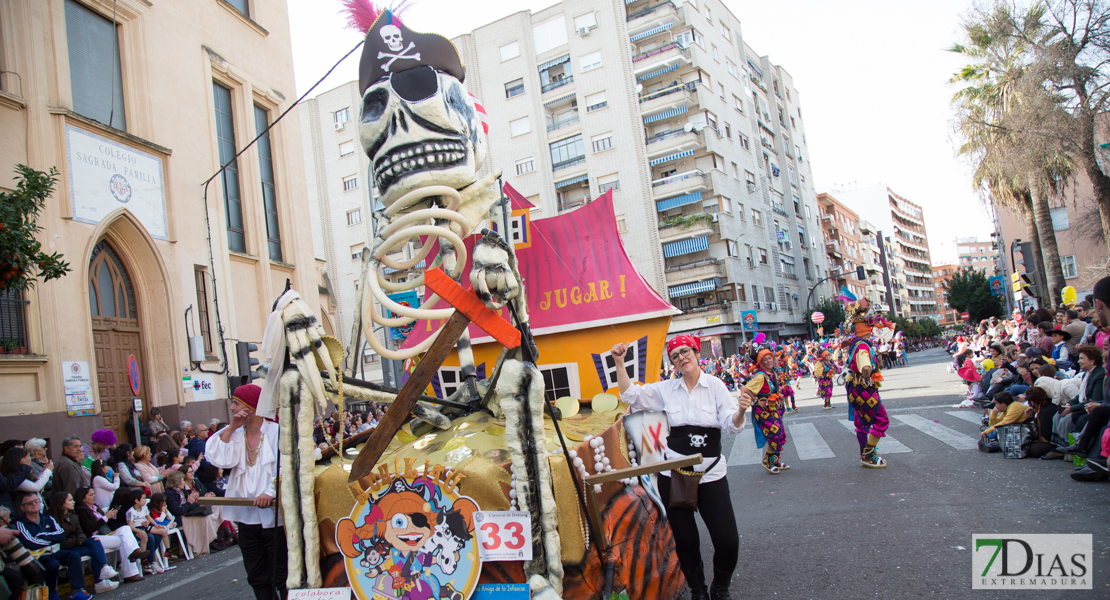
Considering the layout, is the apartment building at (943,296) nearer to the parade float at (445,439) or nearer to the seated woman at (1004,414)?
the seated woman at (1004,414)

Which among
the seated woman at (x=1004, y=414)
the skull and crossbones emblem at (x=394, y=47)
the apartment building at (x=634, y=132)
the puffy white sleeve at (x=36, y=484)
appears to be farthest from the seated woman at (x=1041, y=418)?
the apartment building at (x=634, y=132)

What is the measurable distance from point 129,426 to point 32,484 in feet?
18.7

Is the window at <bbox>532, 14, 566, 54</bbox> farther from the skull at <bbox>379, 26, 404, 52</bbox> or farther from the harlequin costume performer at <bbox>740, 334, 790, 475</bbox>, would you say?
the skull at <bbox>379, 26, 404, 52</bbox>

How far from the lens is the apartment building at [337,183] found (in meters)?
38.7

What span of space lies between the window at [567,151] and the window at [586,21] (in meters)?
6.41

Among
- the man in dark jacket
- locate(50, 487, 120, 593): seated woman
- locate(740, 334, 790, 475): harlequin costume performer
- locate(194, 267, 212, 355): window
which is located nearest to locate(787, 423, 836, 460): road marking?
locate(740, 334, 790, 475): harlequin costume performer

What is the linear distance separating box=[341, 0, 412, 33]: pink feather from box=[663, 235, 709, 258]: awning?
36.0 metres

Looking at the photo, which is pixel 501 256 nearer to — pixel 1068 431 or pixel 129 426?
pixel 1068 431

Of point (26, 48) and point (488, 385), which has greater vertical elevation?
point (26, 48)

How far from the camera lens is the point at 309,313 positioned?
148 inches

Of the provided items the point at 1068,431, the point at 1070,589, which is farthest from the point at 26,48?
the point at 1068,431

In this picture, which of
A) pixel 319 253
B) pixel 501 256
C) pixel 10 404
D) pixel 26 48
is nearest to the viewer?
pixel 501 256

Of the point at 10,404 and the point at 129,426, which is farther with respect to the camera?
the point at 129,426

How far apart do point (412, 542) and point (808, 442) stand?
874cm
